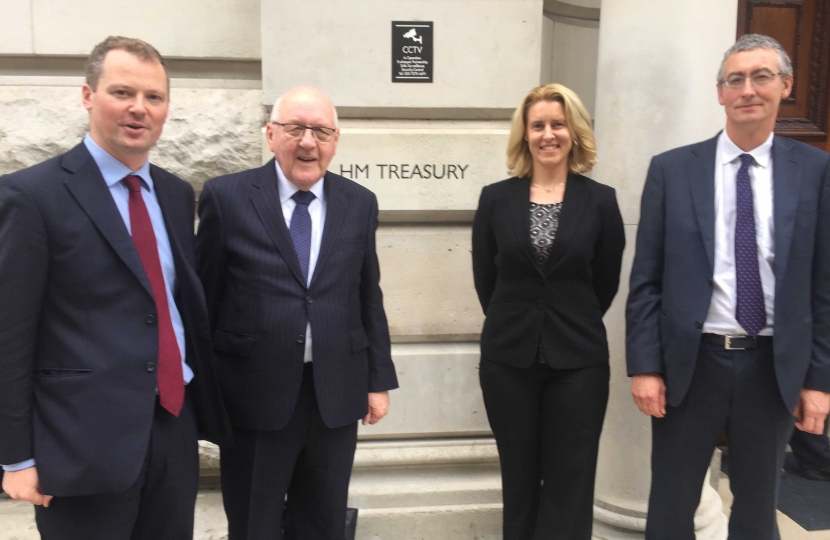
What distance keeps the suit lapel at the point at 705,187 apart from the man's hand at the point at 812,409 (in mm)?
553

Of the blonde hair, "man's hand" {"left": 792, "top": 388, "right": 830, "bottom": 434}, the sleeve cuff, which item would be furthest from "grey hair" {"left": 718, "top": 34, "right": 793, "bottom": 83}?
the sleeve cuff

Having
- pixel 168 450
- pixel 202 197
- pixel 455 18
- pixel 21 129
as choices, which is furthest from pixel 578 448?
pixel 21 129

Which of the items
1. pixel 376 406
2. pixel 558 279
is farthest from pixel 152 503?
pixel 558 279

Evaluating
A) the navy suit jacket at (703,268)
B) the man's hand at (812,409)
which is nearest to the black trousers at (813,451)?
the man's hand at (812,409)

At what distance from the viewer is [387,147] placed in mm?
3211

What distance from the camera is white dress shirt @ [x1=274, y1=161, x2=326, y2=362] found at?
7.06 ft

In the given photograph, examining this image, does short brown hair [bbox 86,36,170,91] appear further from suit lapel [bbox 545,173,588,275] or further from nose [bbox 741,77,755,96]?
nose [bbox 741,77,755,96]

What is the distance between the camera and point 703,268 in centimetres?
220

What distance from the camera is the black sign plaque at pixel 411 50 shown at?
3164 millimetres

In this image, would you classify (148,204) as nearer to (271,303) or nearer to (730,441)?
(271,303)

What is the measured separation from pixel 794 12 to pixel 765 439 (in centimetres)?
289

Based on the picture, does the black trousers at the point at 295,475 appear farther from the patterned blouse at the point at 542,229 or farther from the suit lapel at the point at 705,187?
the suit lapel at the point at 705,187

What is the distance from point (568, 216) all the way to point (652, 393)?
0.72 m

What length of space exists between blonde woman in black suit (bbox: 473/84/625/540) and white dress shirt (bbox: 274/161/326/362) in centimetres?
74
